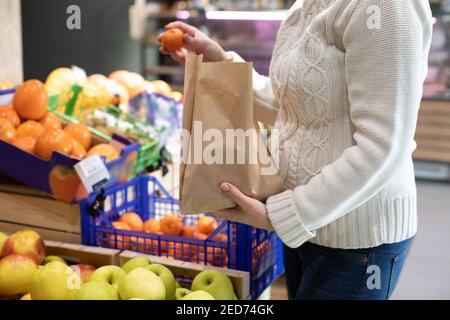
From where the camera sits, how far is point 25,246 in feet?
5.04

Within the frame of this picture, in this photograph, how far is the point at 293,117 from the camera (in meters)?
1.41

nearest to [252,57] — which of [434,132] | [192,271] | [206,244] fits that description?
[434,132]

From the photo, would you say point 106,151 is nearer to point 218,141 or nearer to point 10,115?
point 10,115

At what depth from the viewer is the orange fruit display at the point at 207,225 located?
1950mm

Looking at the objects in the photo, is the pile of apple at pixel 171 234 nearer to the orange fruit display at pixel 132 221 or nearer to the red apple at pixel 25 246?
the orange fruit display at pixel 132 221

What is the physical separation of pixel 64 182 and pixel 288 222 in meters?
0.82

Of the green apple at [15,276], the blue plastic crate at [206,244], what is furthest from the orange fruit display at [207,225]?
the green apple at [15,276]

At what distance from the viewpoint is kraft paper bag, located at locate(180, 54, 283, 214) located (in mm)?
1275

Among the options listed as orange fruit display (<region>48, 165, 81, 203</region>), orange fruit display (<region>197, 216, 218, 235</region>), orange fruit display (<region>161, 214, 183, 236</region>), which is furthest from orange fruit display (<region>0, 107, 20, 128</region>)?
orange fruit display (<region>197, 216, 218, 235</region>)

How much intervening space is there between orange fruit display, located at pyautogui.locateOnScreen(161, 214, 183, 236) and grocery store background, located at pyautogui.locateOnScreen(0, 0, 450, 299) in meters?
1.11

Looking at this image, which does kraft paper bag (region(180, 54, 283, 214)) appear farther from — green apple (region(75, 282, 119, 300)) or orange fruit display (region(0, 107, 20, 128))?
orange fruit display (region(0, 107, 20, 128))
